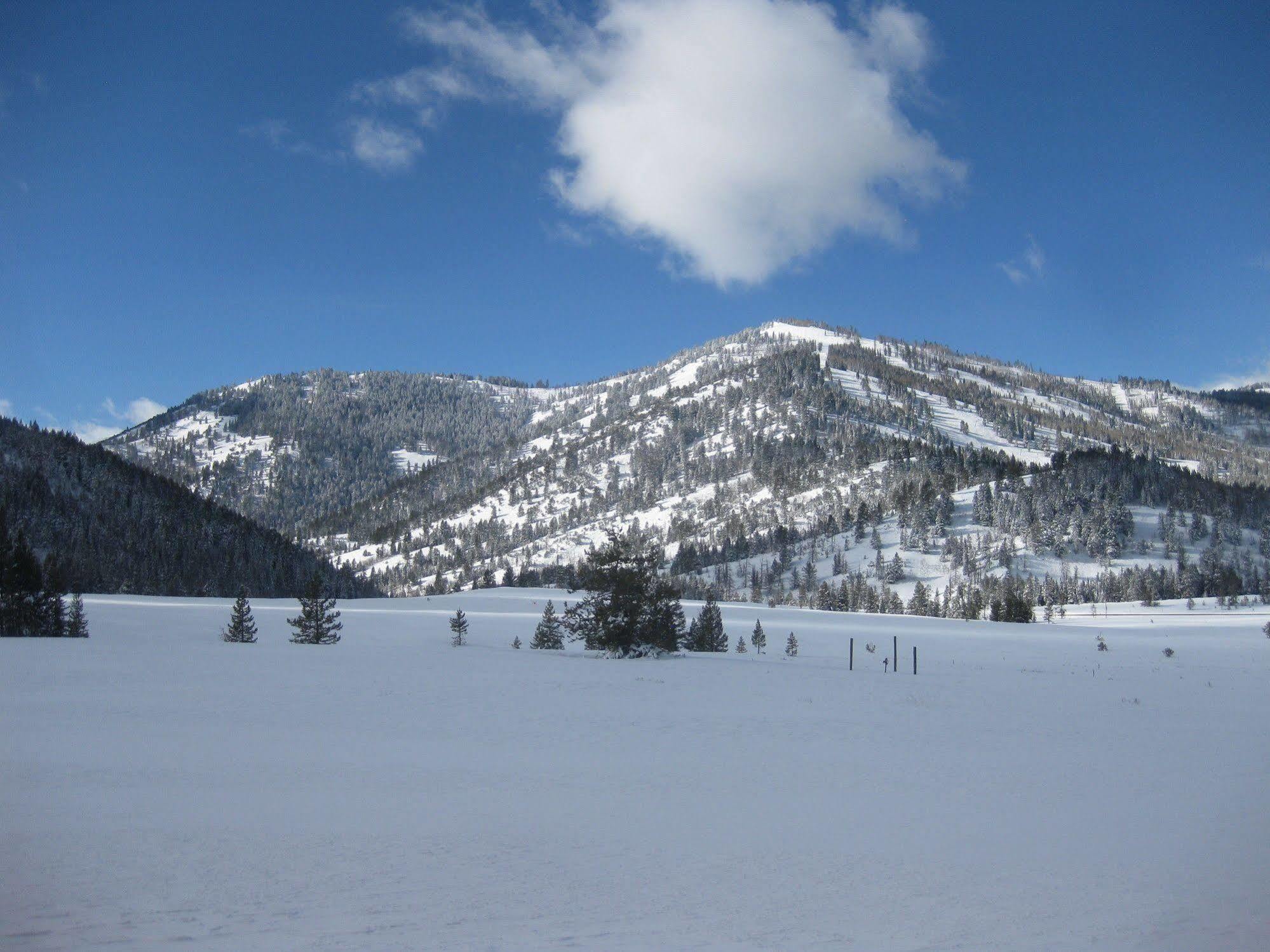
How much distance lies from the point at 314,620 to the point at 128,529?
348 ft

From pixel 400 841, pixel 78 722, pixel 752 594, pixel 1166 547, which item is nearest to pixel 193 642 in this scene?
pixel 78 722

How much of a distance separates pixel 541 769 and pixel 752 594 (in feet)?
407

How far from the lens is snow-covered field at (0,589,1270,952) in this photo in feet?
21.3

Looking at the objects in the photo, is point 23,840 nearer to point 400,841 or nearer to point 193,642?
point 400,841

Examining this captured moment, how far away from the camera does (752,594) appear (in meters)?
132

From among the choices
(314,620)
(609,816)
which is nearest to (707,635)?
(314,620)

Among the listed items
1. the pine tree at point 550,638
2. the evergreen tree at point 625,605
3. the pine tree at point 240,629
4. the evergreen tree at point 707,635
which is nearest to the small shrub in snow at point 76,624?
the pine tree at point 240,629

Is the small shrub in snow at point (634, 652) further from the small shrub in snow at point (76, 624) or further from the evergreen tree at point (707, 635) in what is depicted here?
the small shrub in snow at point (76, 624)

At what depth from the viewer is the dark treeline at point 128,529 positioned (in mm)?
106750

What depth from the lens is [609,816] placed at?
9.55 m

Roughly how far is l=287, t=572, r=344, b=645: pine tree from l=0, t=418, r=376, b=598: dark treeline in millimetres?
66520

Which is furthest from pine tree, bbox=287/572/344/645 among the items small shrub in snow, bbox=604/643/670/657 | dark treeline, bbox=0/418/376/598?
dark treeline, bbox=0/418/376/598

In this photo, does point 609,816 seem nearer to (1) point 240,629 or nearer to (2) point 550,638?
(2) point 550,638

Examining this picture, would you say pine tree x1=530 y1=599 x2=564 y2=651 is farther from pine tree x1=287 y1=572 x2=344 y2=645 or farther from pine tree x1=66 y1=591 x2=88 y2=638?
pine tree x1=66 y1=591 x2=88 y2=638
